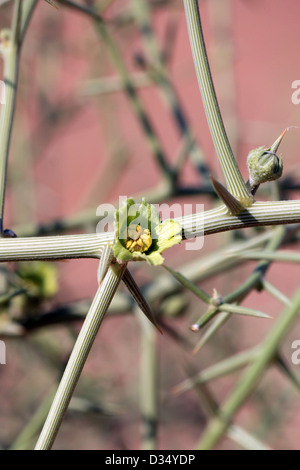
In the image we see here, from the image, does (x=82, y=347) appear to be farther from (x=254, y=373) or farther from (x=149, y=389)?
(x=149, y=389)

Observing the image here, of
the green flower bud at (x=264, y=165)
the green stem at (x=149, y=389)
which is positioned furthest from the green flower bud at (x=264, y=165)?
the green stem at (x=149, y=389)

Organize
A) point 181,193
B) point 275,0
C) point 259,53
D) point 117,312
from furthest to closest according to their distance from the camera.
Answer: point 259,53, point 275,0, point 181,193, point 117,312

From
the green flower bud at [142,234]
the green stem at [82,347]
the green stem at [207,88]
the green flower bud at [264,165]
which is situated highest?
the green stem at [207,88]

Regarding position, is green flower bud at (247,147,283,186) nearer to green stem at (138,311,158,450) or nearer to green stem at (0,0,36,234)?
green stem at (0,0,36,234)

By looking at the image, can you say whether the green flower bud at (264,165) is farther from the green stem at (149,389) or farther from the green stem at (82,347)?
the green stem at (149,389)

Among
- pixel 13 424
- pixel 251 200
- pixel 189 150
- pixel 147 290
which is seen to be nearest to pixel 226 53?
pixel 189 150

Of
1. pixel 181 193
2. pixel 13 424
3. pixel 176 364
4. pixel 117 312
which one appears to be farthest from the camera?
pixel 176 364

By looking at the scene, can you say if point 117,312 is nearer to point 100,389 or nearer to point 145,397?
point 145,397
